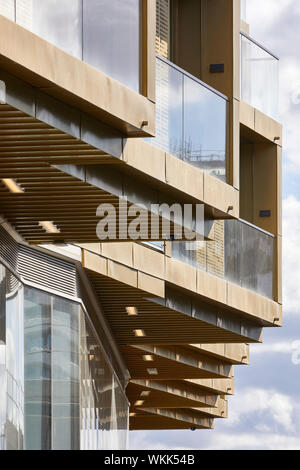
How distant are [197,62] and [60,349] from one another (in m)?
6.23

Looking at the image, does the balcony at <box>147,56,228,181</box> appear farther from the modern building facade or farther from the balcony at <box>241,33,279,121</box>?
the balcony at <box>241,33,279,121</box>

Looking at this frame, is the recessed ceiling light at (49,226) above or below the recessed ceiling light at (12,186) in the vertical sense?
above

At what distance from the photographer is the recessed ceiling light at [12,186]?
14953 mm

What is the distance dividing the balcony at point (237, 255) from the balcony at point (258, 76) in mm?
2666

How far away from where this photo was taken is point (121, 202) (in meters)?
16.0

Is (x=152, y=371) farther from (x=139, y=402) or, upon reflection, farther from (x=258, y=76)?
(x=258, y=76)

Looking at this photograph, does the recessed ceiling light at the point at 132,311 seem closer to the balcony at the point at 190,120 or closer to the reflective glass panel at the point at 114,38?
the balcony at the point at 190,120

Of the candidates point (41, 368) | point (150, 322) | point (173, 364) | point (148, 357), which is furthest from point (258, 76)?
point (41, 368)

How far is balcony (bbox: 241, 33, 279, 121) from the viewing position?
25.4 meters

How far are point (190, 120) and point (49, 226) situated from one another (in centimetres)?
303

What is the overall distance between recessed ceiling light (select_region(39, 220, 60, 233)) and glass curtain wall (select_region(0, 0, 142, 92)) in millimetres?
3035

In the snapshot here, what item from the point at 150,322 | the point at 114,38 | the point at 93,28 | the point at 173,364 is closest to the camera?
the point at 93,28

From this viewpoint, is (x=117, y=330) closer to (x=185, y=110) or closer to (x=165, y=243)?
(x=165, y=243)

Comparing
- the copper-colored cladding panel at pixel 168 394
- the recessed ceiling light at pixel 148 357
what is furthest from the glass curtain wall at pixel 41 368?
the copper-colored cladding panel at pixel 168 394
